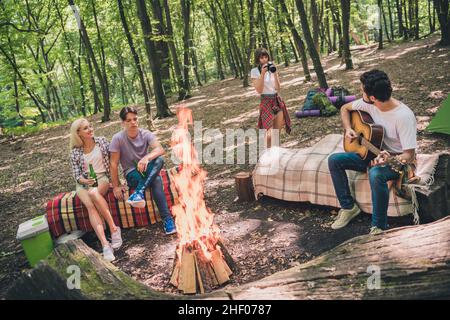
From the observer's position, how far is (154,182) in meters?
5.14

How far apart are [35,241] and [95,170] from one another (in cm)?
121

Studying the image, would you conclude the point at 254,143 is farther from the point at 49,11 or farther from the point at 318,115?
the point at 49,11

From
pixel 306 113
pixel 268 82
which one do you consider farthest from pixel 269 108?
pixel 306 113

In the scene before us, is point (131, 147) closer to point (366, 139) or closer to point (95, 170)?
point (95, 170)

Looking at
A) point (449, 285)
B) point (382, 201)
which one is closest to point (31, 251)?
point (382, 201)

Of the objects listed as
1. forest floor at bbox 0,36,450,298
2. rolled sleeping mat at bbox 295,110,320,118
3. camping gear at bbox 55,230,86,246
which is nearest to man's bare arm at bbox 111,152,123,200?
forest floor at bbox 0,36,450,298

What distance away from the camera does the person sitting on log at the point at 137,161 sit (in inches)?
197

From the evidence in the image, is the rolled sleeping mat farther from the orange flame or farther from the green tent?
the orange flame

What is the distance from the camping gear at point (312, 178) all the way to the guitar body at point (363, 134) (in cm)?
36

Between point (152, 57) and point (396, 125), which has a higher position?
point (152, 57)

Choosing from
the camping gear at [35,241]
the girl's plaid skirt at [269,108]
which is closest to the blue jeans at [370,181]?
the girl's plaid skirt at [269,108]

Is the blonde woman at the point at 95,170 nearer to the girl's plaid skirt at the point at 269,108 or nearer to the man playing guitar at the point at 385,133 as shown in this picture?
the girl's plaid skirt at the point at 269,108

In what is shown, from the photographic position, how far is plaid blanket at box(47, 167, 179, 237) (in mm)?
5105
